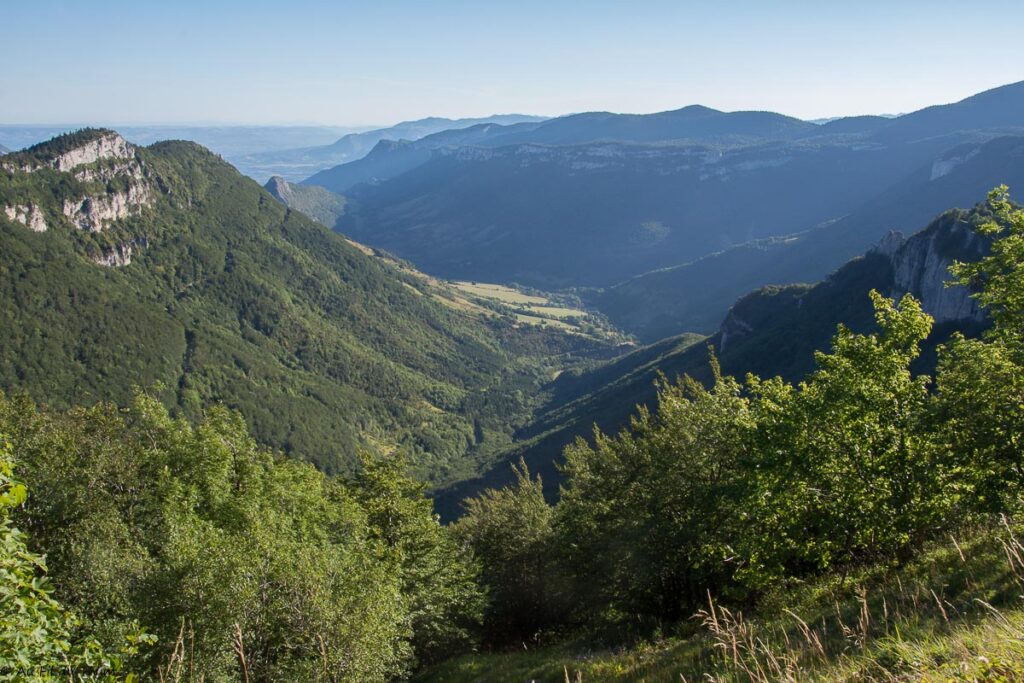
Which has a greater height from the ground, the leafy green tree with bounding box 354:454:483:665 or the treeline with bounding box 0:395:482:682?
the treeline with bounding box 0:395:482:682

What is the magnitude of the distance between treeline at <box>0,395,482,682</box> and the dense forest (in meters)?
0.11

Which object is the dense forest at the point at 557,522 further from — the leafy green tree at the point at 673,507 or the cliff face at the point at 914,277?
the cliff face at the point at 914,277

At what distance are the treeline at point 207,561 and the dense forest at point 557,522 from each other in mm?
106

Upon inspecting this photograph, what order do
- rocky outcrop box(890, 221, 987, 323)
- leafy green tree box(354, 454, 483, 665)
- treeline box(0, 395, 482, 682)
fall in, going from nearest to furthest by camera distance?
treeline box(0, 395, 482, 682)
leafy green tree box(354, 454, 483, 665)
rocky outcrop box(890, 221, 987, 323)

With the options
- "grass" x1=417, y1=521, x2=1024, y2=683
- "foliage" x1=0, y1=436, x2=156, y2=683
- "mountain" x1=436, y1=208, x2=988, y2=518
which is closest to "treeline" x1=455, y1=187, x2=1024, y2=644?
"grass" x1=417, y1=521, x2=1024, y2=683

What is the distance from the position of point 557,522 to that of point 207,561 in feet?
74.4

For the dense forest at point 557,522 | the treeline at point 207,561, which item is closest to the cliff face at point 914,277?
the dense forest at point 557,522

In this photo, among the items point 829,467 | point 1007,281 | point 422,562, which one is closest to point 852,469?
point 829,467

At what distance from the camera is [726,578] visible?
23.8m

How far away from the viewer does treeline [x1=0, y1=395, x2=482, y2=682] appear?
13219 mm

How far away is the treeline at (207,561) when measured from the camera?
13219mm

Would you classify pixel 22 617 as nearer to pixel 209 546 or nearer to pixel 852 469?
pixel 209 546

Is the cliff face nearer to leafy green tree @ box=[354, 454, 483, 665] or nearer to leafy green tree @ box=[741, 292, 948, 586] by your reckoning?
leafy green tree @ box=[741, 292, 948, 586]

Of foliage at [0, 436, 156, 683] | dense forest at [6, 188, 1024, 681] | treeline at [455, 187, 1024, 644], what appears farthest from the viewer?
treeline at [455, 187, 1024, 644]
